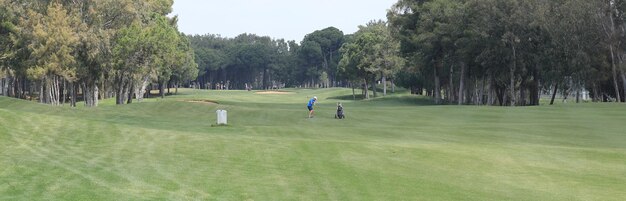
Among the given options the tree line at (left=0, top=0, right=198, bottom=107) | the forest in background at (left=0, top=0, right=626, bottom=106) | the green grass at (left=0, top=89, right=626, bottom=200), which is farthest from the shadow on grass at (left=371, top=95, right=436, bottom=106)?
the green grass at (left=0, top=89, right=626, bottom=200)

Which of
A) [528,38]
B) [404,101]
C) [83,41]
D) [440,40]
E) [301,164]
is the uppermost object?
[440,40]

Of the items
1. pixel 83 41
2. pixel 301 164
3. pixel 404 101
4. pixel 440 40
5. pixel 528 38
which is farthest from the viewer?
pixel 404 101

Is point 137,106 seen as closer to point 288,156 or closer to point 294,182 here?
point 288,156

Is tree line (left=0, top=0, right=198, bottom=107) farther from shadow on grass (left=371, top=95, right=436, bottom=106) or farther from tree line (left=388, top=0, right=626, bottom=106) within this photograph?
shadow on grass (left=371, top=95, right=436, bottom=106)

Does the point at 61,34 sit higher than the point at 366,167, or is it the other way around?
the point at 61,34

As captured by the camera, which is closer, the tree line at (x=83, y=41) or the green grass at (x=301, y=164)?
the green grass at (x=301, y=164)

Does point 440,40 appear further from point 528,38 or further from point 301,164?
point 301,164

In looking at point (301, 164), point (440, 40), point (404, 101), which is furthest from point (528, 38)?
point (301, 164)

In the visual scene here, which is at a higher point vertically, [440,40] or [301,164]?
[440,40]

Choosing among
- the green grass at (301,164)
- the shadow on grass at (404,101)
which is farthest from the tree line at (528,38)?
the green grass at (301,164)

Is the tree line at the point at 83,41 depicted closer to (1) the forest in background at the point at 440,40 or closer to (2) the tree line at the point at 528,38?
(1) the forest in background at the point at 440,40

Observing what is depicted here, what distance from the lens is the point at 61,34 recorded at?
60062 millimetres

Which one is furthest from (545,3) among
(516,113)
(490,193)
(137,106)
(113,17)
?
(490,193)

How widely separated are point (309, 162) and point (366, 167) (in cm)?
186
